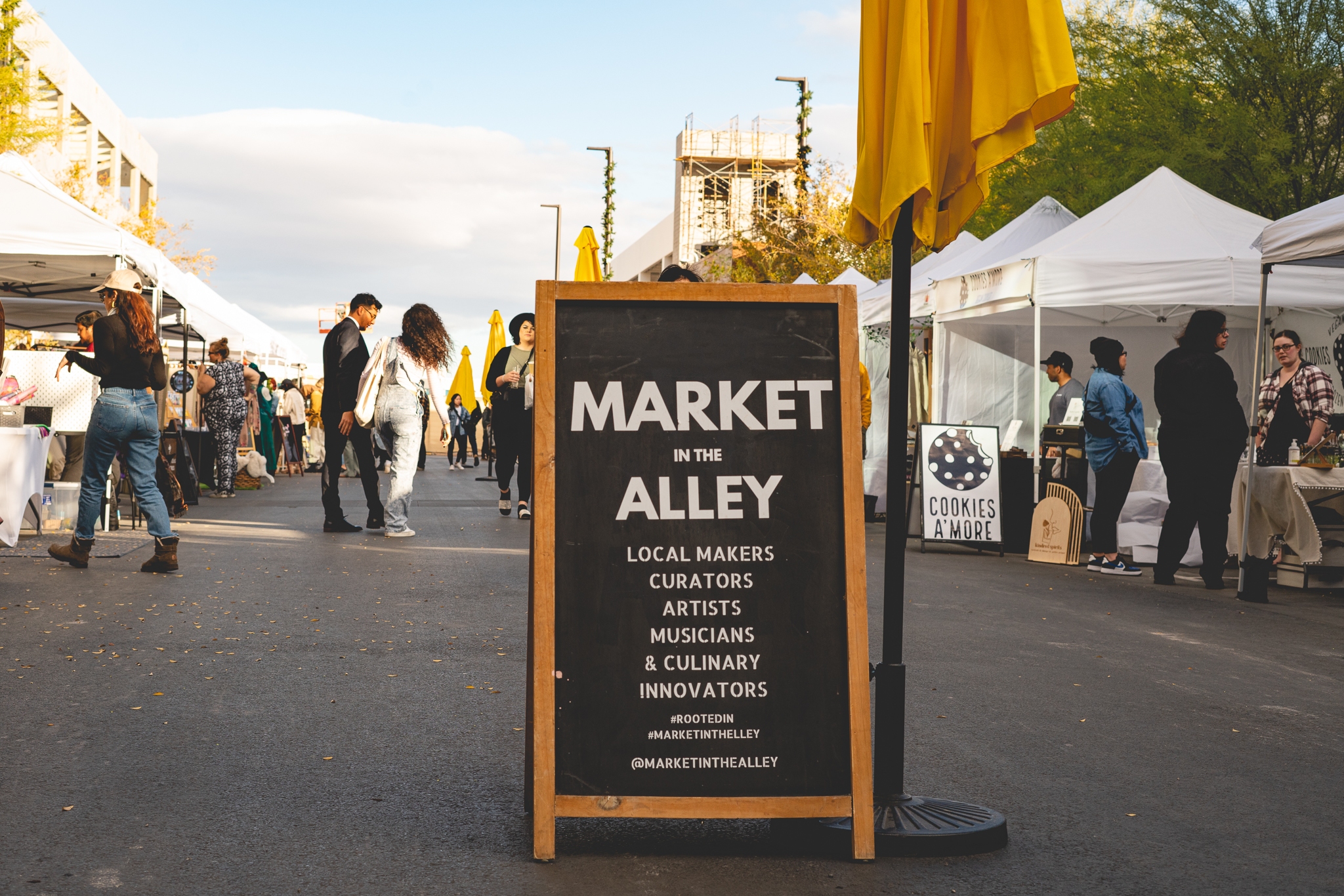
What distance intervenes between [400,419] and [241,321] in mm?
8974

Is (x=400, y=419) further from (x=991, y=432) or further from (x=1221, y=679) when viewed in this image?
(x=1221, y=679)

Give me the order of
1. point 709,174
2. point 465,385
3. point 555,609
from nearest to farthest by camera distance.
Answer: point 555,609 < point 465,385 < point 709,174

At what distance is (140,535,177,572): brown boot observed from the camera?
28.7 ft

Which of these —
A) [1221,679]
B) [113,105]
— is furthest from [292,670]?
[113,105]

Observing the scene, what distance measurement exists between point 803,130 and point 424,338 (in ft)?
78.1

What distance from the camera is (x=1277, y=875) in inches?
132

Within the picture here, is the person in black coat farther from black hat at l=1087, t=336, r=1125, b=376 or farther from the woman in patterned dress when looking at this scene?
the woman in patterned dress

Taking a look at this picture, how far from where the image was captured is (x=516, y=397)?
43.5ft

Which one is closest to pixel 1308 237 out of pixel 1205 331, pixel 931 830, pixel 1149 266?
pixel 1205 331

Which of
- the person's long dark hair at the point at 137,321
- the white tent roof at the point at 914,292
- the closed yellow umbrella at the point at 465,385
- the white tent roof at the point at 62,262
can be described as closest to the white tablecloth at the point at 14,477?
the person's long dark hair at the point at 137,321

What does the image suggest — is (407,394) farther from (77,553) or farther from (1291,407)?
(1291,407)

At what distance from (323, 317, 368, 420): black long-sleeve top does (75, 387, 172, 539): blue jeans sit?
11.2 feet

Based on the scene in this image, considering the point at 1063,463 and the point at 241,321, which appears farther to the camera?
the point at 241,321

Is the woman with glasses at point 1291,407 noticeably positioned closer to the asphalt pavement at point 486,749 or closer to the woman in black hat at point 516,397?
the asphalt pavement at point 486,749
